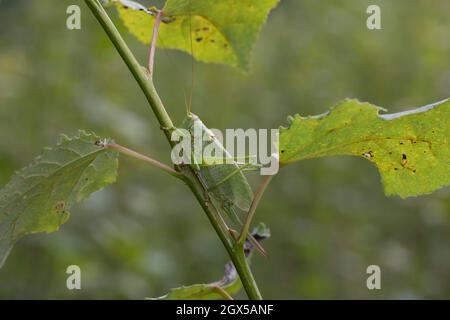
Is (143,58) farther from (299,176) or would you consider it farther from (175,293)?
(175,293)

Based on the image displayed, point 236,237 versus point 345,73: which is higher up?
point 345,73

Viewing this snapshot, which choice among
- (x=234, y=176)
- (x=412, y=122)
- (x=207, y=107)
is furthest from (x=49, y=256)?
(x=412, y=122)

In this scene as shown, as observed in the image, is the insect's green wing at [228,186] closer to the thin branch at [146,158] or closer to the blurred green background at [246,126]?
the thin branch at [146,158]

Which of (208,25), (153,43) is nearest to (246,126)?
(208,25)

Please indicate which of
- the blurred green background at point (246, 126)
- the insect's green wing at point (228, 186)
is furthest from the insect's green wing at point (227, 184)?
the blurred green background at point (246, 126)

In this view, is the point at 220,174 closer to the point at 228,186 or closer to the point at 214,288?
the point at 228,186
